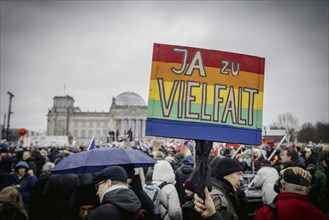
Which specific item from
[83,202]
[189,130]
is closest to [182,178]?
[83,202]

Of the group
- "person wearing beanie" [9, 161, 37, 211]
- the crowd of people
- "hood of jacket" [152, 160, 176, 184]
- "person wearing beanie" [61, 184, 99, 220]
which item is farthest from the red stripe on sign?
"person wearing beanie" [9, 161, 37, 211]

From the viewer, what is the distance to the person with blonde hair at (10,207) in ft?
12.0

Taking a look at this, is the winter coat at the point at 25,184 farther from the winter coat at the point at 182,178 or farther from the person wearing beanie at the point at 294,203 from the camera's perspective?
the person wearing beanie at the point at 294,203

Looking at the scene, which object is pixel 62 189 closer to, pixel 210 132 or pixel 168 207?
pixel 168 207

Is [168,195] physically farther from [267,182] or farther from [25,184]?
[25,184]

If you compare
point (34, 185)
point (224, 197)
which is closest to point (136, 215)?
point (224, 197)

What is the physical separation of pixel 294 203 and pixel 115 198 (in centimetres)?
164

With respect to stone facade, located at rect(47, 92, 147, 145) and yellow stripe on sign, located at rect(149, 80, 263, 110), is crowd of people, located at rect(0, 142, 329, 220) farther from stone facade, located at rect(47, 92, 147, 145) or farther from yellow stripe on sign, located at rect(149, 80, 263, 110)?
stone facade, located at rect(47, 92, 147, 145)

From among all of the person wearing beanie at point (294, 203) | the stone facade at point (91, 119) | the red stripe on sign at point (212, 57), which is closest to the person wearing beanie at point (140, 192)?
the person wearing beanie at point (294, 203)

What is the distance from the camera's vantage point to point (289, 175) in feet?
8.87

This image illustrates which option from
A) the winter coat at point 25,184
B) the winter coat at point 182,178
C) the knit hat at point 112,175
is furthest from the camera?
the winter coat at point 25,184

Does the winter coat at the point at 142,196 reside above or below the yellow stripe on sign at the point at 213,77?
below

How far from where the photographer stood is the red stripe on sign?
96.0 inches

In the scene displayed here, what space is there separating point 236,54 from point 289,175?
1.29 m
